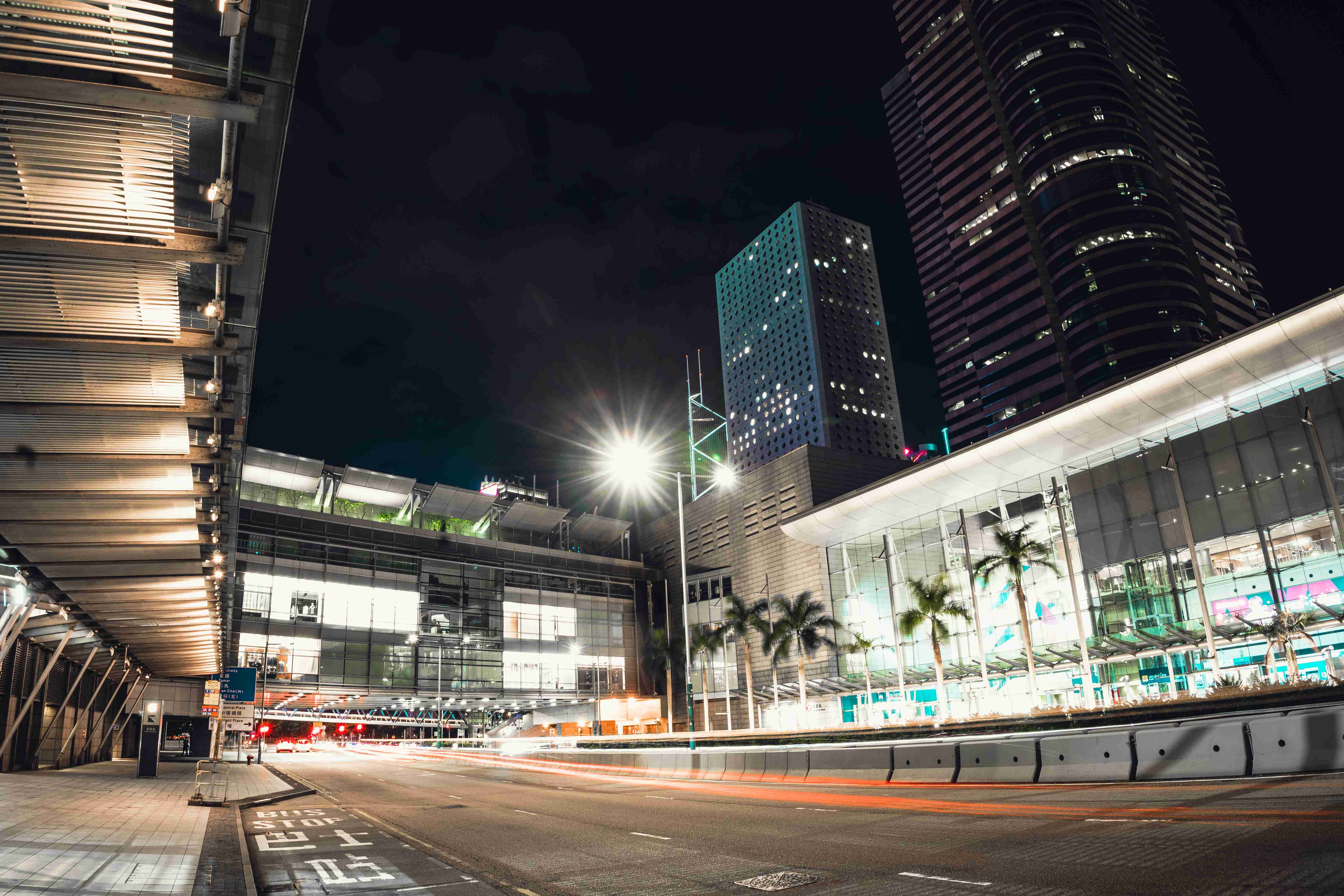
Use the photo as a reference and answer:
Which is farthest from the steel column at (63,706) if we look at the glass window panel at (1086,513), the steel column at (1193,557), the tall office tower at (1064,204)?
the tall office tower at (1064,204)

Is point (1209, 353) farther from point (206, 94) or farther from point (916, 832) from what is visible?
point (206, 94)

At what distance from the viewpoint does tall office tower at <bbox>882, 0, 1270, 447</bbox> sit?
11081 cm

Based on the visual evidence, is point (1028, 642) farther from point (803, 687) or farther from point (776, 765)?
point (803, 687)

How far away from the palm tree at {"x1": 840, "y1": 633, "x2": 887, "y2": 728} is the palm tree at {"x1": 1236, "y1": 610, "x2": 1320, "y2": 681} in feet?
76.2

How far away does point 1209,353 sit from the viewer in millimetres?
35469

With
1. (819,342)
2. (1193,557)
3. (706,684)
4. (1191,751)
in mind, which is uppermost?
(819,342)

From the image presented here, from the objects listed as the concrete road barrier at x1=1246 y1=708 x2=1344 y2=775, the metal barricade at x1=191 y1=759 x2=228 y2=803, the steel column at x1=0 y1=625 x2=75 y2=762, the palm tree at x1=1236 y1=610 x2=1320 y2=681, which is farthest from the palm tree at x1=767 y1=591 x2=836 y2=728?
the concrete road barrier at x1=1246 y1=708 x2=1344 y2=775

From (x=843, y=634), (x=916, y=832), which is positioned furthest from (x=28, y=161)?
(x=843, y=634)

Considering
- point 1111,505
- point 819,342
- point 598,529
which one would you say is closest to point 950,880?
point 1111,505

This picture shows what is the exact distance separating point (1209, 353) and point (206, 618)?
45.0 metres

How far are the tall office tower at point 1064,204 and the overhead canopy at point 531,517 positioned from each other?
229 ft

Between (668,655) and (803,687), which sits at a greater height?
(668,655)

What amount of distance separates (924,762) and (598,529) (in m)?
74.5

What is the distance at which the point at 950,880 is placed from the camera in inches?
304
